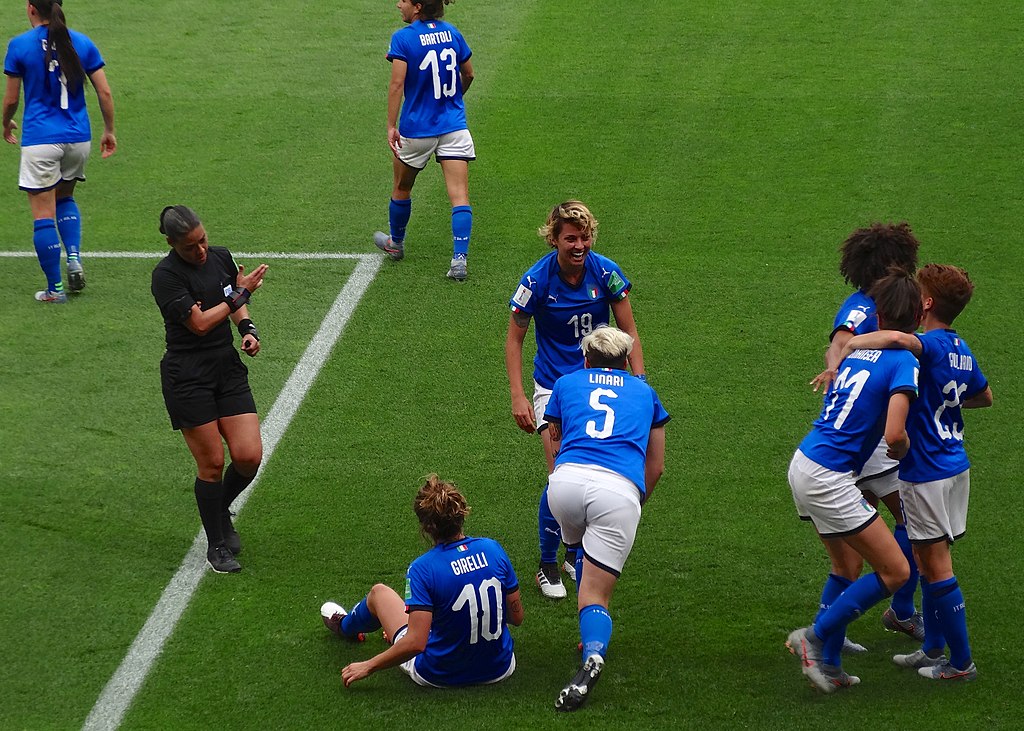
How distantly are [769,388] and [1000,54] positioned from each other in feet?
26.5

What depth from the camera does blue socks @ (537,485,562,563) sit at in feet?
20.5

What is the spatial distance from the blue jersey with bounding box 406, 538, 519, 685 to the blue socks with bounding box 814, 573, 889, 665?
134 cm

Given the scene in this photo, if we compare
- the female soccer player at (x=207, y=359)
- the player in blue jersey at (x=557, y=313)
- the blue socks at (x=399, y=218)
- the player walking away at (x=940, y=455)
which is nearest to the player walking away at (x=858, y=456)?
the player walking away at (x=940, y=455)

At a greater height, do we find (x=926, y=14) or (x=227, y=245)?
(x=926, y=14)

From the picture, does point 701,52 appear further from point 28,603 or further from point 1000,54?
point 28,603

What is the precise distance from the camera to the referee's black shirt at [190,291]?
6.20 m

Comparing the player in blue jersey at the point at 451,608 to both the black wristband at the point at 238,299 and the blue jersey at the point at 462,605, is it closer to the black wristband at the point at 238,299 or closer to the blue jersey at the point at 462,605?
the blue jersey at the point at 462,605

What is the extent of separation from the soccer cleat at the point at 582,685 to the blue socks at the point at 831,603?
100 centimetres

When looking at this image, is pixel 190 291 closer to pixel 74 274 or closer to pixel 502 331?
pixel 502 331

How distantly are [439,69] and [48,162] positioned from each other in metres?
3.10

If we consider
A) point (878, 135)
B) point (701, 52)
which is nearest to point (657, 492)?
point (878, 135)

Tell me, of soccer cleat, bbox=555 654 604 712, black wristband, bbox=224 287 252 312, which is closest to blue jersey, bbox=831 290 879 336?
soccer cleat, bbox=555 654 604 712

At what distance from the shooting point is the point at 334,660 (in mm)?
5820

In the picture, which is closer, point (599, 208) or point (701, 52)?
point (599, 208)
